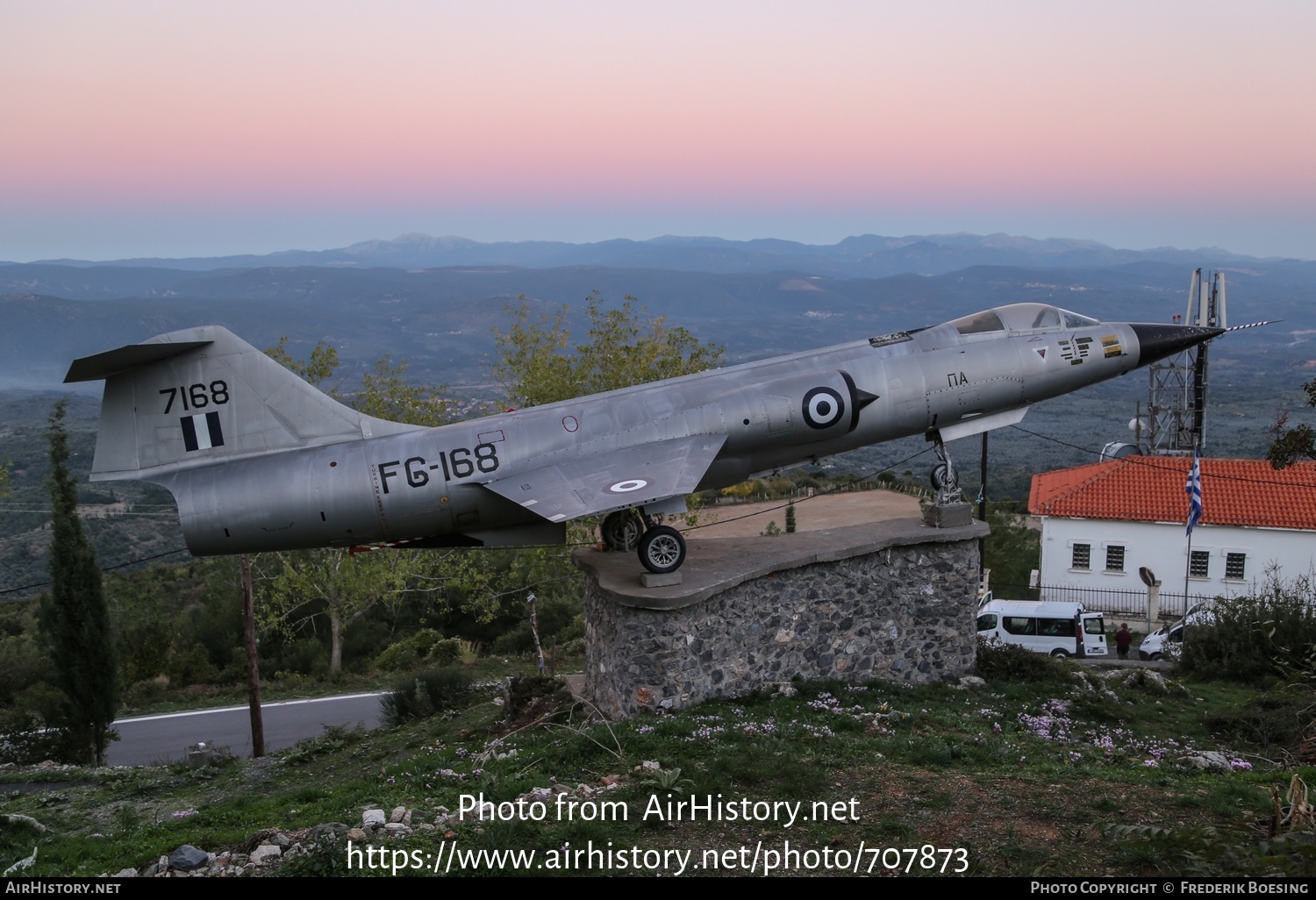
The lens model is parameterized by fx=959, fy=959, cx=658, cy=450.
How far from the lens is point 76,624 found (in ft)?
70.4

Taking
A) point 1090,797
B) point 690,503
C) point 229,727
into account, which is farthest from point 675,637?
point 229,727

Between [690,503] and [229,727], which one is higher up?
[690,503]

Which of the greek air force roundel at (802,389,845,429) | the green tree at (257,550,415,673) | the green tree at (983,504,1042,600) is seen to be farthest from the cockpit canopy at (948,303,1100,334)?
the green tree at (983,504,1042,600)

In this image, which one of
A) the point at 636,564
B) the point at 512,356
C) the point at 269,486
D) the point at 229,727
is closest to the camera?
the point at 269,486

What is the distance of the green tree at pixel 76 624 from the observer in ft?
69.1

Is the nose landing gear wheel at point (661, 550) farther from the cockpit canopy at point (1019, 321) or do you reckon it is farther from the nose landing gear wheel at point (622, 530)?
the cockpit canopy at point (1019, 321)

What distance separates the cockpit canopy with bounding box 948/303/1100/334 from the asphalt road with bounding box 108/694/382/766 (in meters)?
15.6

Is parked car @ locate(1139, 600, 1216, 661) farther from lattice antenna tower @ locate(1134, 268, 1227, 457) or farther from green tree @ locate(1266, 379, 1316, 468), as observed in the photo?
lattice antenna tower @ locate(1134, 268, 1227, 457)

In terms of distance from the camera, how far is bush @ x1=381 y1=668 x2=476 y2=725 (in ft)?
66.8

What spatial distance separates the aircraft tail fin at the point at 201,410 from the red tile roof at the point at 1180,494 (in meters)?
32.4

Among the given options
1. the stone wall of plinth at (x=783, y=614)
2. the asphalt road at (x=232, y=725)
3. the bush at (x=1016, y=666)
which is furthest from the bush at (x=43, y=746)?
the bush at (x=1016, y=666)

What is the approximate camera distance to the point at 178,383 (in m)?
14.7
